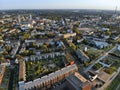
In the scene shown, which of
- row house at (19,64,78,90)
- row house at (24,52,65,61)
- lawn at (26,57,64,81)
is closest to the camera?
row house at (19,64,78,90)

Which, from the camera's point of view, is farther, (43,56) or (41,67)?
(43,56)

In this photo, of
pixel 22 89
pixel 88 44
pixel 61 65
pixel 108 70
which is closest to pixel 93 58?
pixel 108 70

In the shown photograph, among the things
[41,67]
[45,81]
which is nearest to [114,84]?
[45,81]

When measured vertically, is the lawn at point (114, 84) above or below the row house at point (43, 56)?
below

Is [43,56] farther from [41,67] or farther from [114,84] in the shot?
[114,84]

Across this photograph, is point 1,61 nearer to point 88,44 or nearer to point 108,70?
point 108,70

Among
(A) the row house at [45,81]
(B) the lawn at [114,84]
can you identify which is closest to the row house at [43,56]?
(A) the row house at [45,81]

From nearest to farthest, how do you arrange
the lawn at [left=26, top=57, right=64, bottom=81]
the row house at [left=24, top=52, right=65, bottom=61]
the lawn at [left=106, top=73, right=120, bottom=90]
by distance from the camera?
the lawn at [left=106, top=73, right=120, bottom=90] < the lawn at [left=26, top=57, right=64, bottom=81] < the row house at [left=24, top=52, right=65, bottom=61]

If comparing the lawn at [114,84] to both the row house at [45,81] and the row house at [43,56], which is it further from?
the row house at [43,56]

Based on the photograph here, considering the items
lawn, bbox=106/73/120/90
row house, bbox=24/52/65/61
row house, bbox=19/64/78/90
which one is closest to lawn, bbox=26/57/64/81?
row house, bbox=24/52/65/61

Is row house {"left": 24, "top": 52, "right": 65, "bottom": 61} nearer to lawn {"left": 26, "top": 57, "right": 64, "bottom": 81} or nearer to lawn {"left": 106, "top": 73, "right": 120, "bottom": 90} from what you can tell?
lawn {"left": 26, "top": 57, "right": 64, "bottom": 81}

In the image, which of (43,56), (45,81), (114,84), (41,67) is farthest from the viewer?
(43,56)
